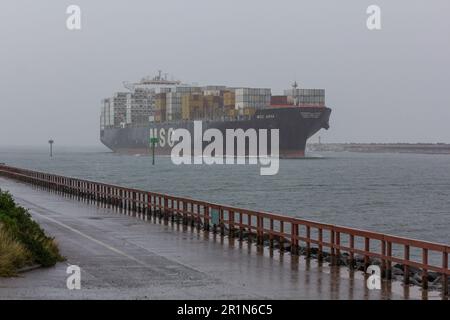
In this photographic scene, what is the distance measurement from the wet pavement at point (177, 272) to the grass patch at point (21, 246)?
0.34m

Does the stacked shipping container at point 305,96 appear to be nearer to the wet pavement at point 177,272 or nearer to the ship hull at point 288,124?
the ship hull at point 288,124

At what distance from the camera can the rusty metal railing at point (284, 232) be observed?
58.5ft

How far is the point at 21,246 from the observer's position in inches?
743

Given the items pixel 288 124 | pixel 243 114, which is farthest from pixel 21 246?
pixel 243 114

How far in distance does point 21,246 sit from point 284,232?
11.0 m

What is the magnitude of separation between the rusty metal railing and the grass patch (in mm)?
6622

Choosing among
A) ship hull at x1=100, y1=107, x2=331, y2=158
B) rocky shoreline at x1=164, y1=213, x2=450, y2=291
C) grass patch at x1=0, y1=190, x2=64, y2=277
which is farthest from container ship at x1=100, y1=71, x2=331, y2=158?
grass patch at x1=0, y1=190, x2=64, y2=277

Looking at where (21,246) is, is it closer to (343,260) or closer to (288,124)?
(343,260)

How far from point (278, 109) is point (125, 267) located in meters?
140

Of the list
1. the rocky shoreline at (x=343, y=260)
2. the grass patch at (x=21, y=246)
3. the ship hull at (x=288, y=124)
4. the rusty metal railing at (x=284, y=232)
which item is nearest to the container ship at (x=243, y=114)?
the ship hull at (x=288, y=124)

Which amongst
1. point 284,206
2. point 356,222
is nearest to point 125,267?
point 356,222

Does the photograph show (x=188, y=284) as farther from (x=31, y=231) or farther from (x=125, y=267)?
(x=31, y=231)

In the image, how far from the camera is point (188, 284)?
1709 cm

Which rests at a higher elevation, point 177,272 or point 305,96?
point 305,96
